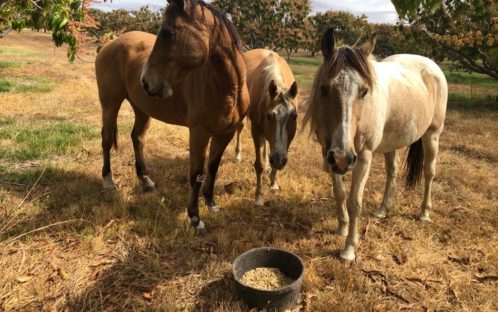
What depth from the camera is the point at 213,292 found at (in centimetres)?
306

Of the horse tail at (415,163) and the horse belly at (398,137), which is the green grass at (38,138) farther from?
the horse tail at (415,163)

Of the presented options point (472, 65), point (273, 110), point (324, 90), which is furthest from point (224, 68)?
point (472, 65)

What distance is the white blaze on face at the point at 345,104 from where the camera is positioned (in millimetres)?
2586

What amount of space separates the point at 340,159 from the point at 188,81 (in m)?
2.08

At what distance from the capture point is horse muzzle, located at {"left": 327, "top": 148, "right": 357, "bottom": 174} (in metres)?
2.56

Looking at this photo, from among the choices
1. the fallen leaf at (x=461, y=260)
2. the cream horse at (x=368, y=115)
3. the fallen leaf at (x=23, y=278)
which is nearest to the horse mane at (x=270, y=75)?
the cream horse at (x=368, y=115)

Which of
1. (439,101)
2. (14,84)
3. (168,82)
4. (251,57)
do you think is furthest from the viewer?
(14,84)

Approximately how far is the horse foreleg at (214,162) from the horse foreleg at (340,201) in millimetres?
1377

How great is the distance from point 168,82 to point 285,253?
1962 millimetres

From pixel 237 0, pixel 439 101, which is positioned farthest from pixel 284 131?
pixel 237 0

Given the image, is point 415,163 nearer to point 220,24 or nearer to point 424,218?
point 424,218

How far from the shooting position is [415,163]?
4980 mm

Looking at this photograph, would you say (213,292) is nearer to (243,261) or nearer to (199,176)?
(243,261)

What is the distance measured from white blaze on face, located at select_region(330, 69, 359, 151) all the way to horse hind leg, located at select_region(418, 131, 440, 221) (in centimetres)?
247
